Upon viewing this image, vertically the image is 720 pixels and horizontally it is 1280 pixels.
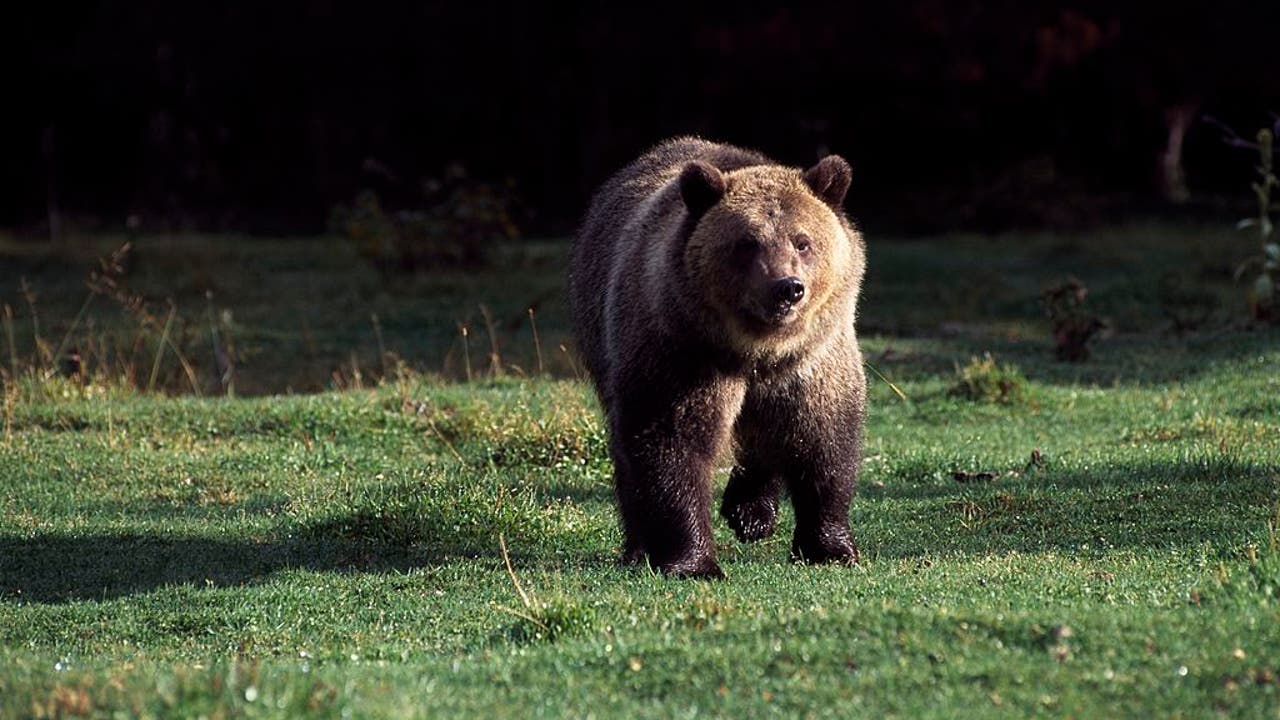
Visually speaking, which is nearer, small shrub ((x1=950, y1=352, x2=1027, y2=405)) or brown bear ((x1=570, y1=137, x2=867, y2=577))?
brown bear ((x1=570, y1=137, x2=867, y2=577))

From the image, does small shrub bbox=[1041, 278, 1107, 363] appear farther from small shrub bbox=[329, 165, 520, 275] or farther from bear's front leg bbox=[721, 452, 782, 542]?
small shrub bbox=[329, 165, 520, 275]

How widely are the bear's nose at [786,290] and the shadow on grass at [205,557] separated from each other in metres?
1.77

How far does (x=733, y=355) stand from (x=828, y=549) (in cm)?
109

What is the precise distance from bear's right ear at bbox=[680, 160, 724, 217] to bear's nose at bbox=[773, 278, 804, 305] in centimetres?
64

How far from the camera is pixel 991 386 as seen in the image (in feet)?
40.4

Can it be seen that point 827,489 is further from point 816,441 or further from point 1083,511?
point 1083,511

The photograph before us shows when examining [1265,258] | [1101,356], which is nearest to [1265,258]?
[1265,258]

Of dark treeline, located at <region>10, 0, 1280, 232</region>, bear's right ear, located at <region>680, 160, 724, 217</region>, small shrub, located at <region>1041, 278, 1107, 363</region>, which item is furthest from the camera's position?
dark treeline, located at <region>10, 0, 1280, 232</region>

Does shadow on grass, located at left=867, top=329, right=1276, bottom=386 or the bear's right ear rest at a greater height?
the bear's right ear

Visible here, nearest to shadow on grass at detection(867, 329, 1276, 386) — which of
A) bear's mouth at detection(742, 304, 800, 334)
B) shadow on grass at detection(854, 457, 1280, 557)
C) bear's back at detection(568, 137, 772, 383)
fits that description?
shadow on grass at detection(854, 457, 1280, 557)

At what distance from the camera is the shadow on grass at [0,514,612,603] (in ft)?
26.5

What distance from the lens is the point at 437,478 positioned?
31.7 feet

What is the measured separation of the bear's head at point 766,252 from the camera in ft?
23.9

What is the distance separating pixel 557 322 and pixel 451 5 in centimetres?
1492
